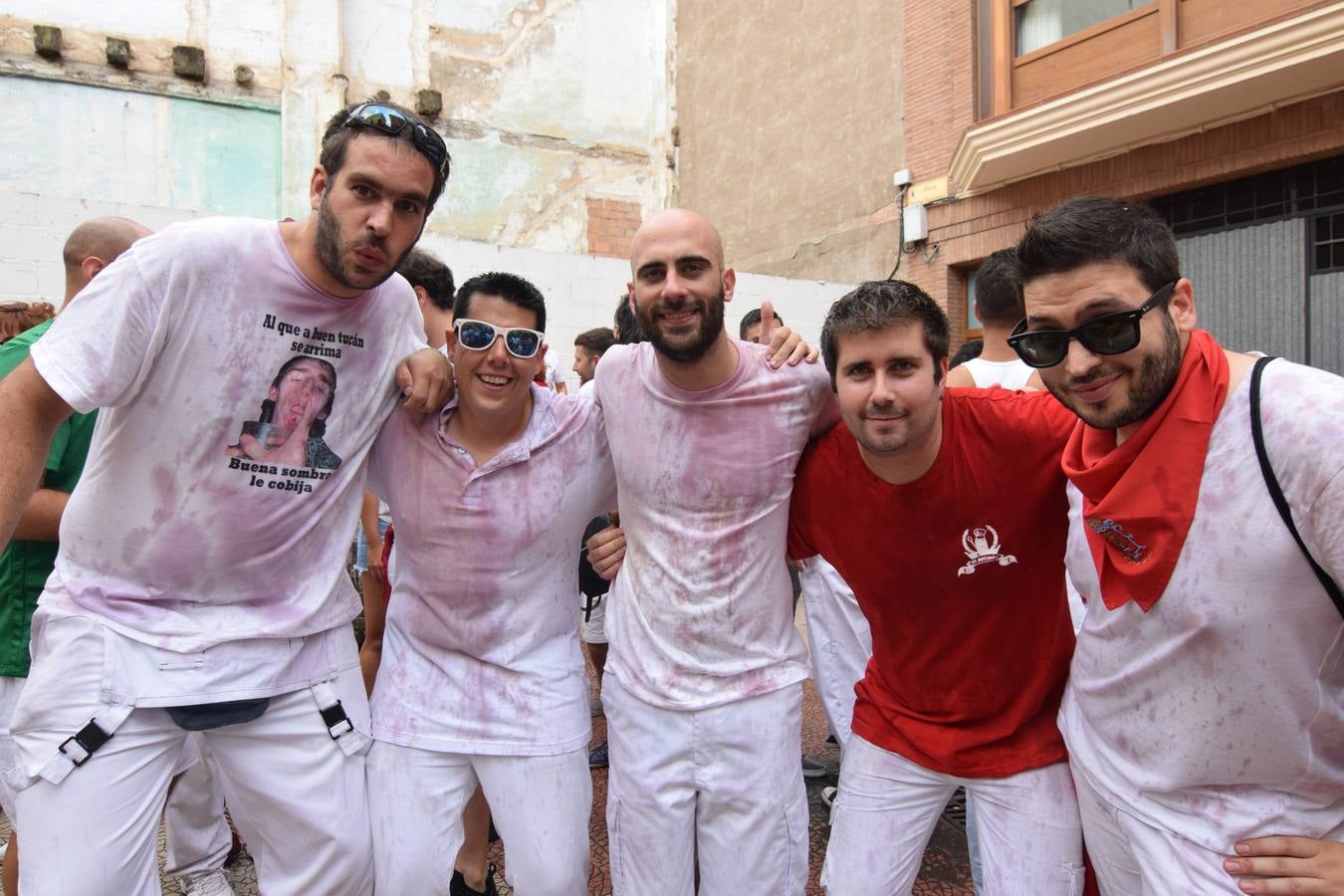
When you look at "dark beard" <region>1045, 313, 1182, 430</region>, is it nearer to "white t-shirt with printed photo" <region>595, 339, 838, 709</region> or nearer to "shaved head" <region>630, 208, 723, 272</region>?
"white t-shirt with printed photo" <region>595, 339, 838, 709</region>

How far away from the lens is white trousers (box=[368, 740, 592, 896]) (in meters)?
2.43

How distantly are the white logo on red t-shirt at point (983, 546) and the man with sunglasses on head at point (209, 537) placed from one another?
1.62 metres

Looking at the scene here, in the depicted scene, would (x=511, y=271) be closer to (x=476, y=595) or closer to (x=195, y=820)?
(x=195, y=820)

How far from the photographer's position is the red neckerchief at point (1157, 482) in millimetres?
1682

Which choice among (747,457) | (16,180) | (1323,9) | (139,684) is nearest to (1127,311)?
(747,457)

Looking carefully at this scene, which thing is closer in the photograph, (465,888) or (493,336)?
(493,336)

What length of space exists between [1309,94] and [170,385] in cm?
974

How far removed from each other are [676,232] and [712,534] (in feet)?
2.99

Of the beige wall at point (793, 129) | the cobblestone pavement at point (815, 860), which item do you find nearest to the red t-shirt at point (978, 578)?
the cobblestone pavement at point (815, 860)

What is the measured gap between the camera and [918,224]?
11664mm

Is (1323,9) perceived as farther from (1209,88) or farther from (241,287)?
(241,287)

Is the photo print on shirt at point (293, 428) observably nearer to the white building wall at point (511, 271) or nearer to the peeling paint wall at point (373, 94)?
the white building wall at point (511, 271)

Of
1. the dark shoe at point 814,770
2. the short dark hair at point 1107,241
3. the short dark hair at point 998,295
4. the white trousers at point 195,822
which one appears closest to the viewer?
the short dark hair at point 1107,241

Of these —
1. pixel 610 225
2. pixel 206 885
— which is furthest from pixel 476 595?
pixel 610 225
